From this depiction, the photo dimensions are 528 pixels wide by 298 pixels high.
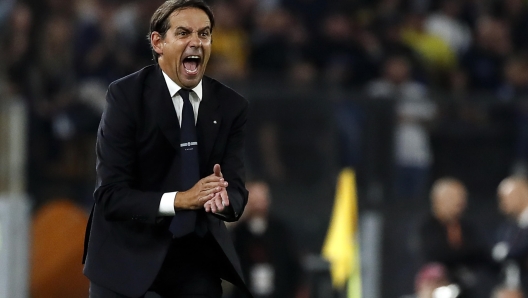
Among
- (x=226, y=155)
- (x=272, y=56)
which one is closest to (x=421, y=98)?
(x=272, y=56)

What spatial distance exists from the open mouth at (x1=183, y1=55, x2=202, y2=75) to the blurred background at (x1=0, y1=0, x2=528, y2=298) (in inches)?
200

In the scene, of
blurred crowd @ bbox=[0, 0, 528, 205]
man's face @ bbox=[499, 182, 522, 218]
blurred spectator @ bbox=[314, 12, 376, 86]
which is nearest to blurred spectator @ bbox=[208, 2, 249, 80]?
blurred crowd @ bbox=[0, 0, 528, 205]

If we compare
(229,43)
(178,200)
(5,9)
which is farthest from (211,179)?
(229,43)

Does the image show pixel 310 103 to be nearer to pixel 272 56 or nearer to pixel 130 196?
pixel 272 56

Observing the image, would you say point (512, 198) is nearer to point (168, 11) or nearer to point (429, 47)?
point (429, 47)

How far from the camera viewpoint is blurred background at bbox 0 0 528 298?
9.05 metres

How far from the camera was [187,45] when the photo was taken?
3.66 meters

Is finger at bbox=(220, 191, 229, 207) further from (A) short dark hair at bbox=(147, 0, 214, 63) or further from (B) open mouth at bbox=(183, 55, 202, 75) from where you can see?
(A) short dark hair at bbox=(147, 0, 214, 63)

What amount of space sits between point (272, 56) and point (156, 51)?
718 cm

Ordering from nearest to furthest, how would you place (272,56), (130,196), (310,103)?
(130,196), (310,103), (272,56)

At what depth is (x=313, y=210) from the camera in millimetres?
9586

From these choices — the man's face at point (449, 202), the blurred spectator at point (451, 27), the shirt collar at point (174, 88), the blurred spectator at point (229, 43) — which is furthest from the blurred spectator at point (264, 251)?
the shirt collar at point (174, 88)

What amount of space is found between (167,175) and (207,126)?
0.70 ft

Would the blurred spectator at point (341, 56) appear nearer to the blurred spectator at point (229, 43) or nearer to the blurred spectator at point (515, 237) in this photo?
the blurred spectator at point (229, 43)
